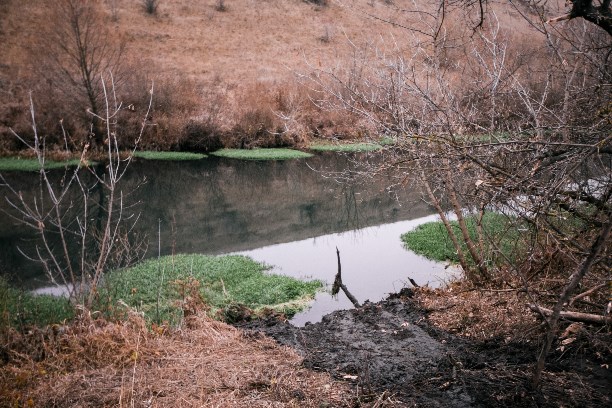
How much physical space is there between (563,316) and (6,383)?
4901mm

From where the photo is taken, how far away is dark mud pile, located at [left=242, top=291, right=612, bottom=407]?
14.0 ft

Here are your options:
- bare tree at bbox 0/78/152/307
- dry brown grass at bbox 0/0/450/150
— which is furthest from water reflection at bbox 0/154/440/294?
dry brown grass at bbox 0/0/450/150

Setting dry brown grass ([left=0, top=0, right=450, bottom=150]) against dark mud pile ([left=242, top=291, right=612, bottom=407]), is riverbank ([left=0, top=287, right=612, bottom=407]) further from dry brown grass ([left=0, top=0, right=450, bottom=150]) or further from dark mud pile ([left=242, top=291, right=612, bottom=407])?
dry brown grass ([left=0, top=0, right=450, bottom=150])

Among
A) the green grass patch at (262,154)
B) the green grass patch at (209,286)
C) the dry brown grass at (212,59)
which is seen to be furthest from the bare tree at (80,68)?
the green grass patch at (209,286)

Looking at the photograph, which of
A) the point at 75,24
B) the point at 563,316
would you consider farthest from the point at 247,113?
the point at 563,316

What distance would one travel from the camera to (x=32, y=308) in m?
8.33

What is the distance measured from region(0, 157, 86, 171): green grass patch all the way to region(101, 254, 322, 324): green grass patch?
13.0 m

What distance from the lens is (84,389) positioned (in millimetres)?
5055

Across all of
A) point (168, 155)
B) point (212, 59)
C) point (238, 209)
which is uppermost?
point (212, 59)

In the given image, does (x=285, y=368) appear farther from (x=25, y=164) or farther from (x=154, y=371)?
(x=25, y=164)

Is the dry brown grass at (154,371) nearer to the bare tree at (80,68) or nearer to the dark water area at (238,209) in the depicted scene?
the dark water area at (238,209)

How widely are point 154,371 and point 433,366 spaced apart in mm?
2698

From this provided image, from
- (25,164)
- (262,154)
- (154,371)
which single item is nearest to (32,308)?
(154,371)

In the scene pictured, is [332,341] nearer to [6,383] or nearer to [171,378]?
[171,378]
